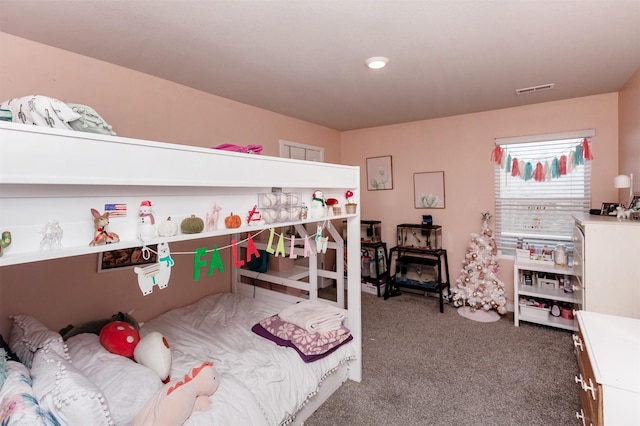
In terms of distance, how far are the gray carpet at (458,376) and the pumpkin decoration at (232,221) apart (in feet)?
4.48

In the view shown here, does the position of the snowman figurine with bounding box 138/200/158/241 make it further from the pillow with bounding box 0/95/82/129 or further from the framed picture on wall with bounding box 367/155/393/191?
the framed picture on wall with bounding box 367/155/393/191

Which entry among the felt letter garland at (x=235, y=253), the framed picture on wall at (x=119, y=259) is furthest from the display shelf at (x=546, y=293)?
the framed picture on wall at (x=119, y=259)

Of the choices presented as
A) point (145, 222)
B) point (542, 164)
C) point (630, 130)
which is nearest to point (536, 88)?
point (630, 130)

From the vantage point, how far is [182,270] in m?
2.77

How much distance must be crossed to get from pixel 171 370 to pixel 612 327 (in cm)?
238

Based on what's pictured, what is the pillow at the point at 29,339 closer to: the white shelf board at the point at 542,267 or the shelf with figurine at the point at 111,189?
the shelf with figurine at the point at 111,189

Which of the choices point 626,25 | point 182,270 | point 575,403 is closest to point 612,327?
point 575,403

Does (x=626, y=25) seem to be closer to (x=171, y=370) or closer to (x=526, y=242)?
(x=526, y=242)

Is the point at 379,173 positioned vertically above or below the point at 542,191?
above

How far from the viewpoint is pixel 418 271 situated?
4094 millimetres

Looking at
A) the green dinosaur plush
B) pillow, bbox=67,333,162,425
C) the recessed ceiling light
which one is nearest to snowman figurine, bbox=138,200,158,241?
pillow, bbox=67,333,162,425

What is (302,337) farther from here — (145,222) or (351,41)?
(351,41)

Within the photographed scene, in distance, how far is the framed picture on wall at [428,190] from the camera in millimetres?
3996

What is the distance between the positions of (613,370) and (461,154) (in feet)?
9.87
